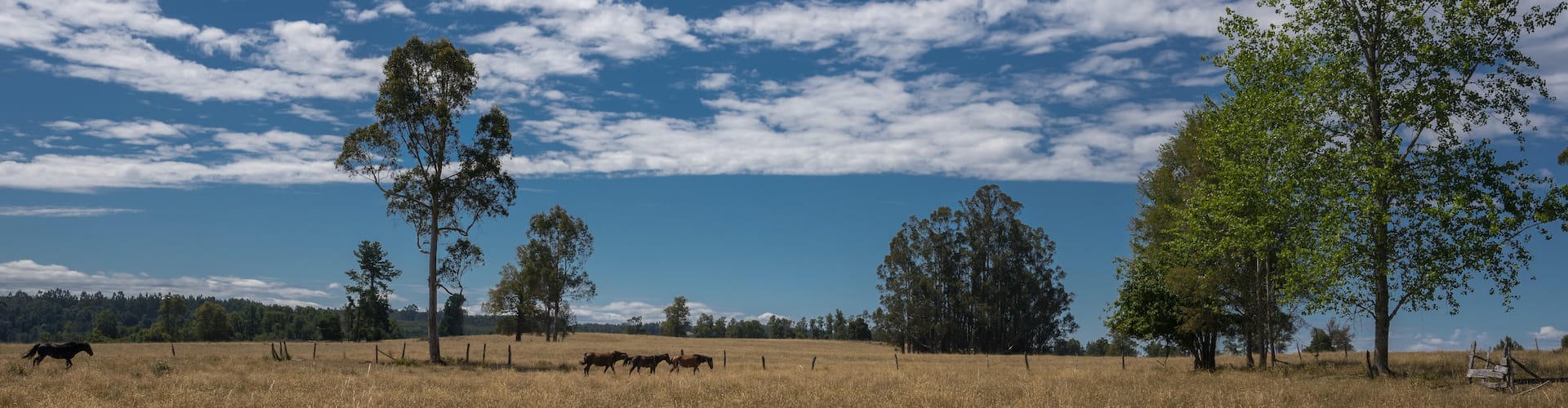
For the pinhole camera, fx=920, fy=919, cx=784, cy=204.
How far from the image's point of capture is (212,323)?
116 m

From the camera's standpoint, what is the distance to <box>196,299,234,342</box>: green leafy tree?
11288 centimetres

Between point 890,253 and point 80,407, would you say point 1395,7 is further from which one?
point 890,253

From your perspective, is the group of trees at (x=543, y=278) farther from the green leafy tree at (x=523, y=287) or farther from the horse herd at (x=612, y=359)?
the horse herd at (x=612, y=359)

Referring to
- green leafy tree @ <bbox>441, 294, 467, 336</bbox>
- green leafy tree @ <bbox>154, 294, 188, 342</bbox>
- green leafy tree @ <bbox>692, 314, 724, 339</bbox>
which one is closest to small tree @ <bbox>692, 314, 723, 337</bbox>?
green leafy tree @ <bbox>692, 314, 724, 339</bbox>

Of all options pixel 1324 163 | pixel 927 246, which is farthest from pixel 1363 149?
pixel 927 246

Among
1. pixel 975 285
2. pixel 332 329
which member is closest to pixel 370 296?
pixel 332 329

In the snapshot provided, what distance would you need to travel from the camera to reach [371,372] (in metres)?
30.9

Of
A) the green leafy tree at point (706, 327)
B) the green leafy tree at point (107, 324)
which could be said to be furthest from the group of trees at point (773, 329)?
the green leafy tree at point (107, 324)

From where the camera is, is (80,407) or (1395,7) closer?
(80,407)

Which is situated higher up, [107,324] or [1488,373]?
[1488,373]

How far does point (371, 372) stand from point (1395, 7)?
3362 cm

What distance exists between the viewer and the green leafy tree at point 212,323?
370 ft

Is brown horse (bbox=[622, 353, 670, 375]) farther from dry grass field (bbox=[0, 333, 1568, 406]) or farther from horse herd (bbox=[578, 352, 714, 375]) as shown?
dry grass field (bbox=[0, 333, 1568, 406])

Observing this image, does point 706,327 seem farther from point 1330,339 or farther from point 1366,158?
point 1366,158
